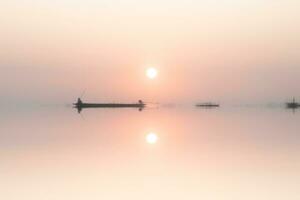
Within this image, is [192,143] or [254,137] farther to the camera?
[254,137]

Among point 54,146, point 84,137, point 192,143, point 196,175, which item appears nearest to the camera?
point 196,175

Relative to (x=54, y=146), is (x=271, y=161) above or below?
below

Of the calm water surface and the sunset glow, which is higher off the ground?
the sunset glow

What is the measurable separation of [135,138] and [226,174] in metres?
7.75

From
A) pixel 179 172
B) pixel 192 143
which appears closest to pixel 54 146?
pixel 192 143

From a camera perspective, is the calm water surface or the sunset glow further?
the sunset glow

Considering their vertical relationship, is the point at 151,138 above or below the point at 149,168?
above

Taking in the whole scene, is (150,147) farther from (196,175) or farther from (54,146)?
(196,175)

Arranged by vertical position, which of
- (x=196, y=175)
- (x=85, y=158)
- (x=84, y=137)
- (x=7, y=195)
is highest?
(x=84, y=137)

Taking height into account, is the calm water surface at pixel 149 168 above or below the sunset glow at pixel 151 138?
below

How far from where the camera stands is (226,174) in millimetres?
10609

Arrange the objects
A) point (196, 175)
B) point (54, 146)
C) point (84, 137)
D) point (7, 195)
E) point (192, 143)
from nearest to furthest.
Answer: point (7, 195) → point (196, 175) → point (54, 146) → point (192, 143) → point (84, 137)

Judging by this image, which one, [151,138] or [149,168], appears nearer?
[149,168]

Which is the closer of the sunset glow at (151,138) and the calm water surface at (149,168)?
the calm water surface at (149,168)
